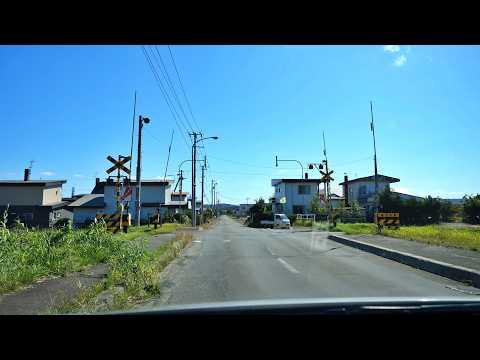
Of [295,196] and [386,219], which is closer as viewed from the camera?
[386,219]

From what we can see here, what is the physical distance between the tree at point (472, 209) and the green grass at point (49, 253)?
135 ft

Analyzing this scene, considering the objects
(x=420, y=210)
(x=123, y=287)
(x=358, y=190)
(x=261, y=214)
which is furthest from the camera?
(x=358, y=190)

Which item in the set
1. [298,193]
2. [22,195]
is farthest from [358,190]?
[22,195]

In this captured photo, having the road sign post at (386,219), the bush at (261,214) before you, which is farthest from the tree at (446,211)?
the road sign post at (386,219)

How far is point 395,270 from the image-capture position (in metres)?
11.1

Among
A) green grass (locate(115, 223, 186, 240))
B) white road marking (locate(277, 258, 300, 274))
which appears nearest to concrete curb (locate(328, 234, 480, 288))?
white road marking (locate(277, 258, 300, 274))

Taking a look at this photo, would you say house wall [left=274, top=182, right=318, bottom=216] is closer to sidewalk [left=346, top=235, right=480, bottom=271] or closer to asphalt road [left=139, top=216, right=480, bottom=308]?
sidewalk [left=346, top=235, right=480, bottom=271]

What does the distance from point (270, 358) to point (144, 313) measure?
40.0 inches

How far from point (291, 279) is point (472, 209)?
1632 inches

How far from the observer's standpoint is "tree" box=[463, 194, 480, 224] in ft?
143

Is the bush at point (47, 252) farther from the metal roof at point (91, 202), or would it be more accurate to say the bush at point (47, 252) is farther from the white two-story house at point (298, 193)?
the white two-story house at point (298, 193)

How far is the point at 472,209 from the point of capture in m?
Answer: 44.3

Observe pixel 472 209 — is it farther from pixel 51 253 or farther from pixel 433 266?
pixel 51 253
